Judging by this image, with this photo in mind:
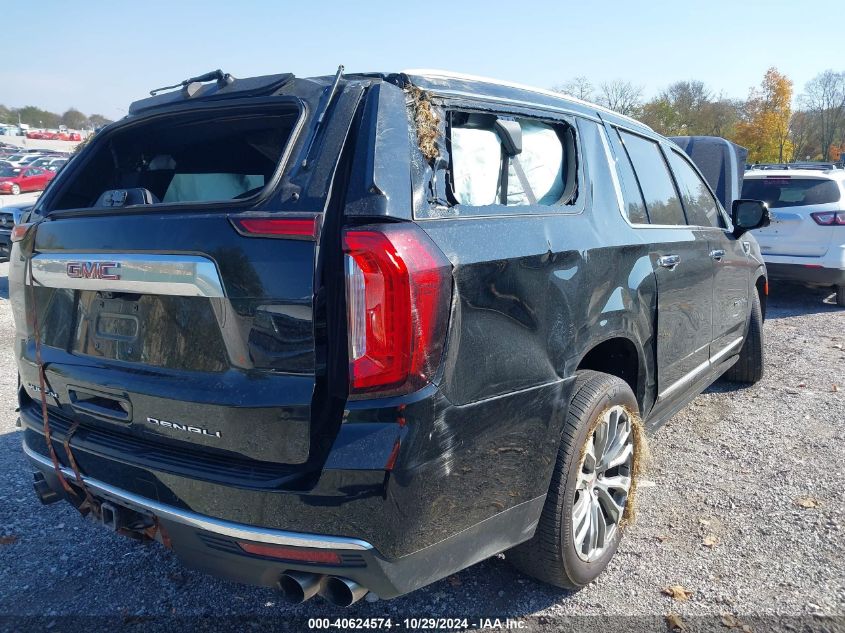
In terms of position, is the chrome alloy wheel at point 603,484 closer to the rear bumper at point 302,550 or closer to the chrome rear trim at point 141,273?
the rear bumper at point 302,550

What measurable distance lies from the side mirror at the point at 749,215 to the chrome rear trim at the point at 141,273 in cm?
359

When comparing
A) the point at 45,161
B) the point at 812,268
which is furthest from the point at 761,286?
the point at 45,161

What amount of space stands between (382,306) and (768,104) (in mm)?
57104

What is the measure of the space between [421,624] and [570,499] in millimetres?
739

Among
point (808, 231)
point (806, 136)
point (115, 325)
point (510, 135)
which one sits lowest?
point (806, 136)

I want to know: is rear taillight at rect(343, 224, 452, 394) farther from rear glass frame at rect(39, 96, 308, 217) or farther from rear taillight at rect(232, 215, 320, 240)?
rear glass frame at rect(39, 96, 308, 217)

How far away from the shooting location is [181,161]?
3.03 meters

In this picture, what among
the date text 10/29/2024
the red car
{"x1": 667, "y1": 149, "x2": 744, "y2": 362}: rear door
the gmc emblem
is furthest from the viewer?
the red car

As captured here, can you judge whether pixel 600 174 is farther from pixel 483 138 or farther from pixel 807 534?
pixel 807 534

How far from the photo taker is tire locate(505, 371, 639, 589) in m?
2.44

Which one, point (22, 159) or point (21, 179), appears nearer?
point (21, 179)

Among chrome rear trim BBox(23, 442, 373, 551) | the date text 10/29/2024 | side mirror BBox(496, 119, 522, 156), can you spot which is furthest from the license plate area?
side mirror BBox(496, 119, 522, 156)

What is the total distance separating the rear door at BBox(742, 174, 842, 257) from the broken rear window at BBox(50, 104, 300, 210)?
25.5ft

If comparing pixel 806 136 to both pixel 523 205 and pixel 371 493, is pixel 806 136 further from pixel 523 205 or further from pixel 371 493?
pixel 371 493
